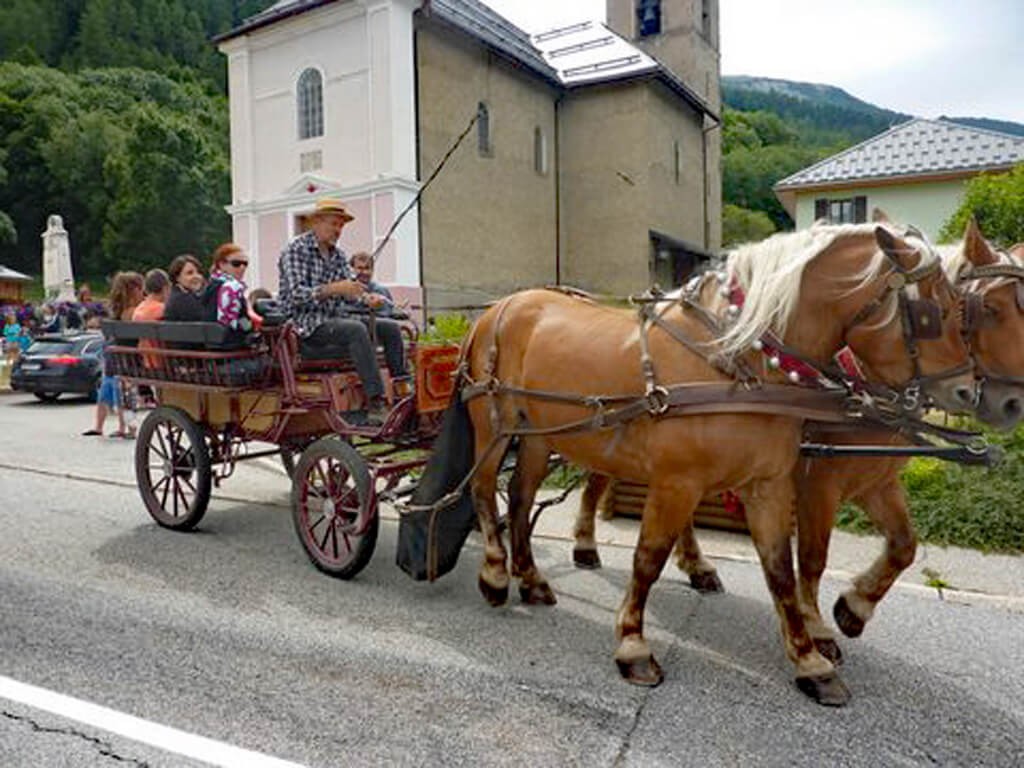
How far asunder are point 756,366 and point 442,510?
201 cm

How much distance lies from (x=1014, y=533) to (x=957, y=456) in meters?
2.28

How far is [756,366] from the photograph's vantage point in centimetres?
339

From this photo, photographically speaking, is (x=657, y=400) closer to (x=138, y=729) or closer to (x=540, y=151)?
(x=138, y=729)

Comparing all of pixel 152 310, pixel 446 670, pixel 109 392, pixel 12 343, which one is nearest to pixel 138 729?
pixel 446 670

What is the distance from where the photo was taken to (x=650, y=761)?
2.87 meters

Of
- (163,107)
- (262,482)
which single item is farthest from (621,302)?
(163,107)

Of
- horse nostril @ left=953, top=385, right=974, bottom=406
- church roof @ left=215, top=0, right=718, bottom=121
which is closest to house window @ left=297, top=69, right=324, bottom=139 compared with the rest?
church roof @ left=215, top=0, right=718, bottom=121

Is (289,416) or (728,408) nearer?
(728,408)

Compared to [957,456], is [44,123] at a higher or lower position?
higher

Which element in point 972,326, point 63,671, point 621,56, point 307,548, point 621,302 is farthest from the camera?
point 621,56

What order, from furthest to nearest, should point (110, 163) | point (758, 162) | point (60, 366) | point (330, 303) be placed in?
point (758, 162) < point (110, 163) < point (60, 366) < point (330, 303)

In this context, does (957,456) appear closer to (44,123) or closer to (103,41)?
(44,123)

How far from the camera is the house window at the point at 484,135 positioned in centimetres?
2308

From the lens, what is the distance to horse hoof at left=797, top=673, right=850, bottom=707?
329 centimetres
